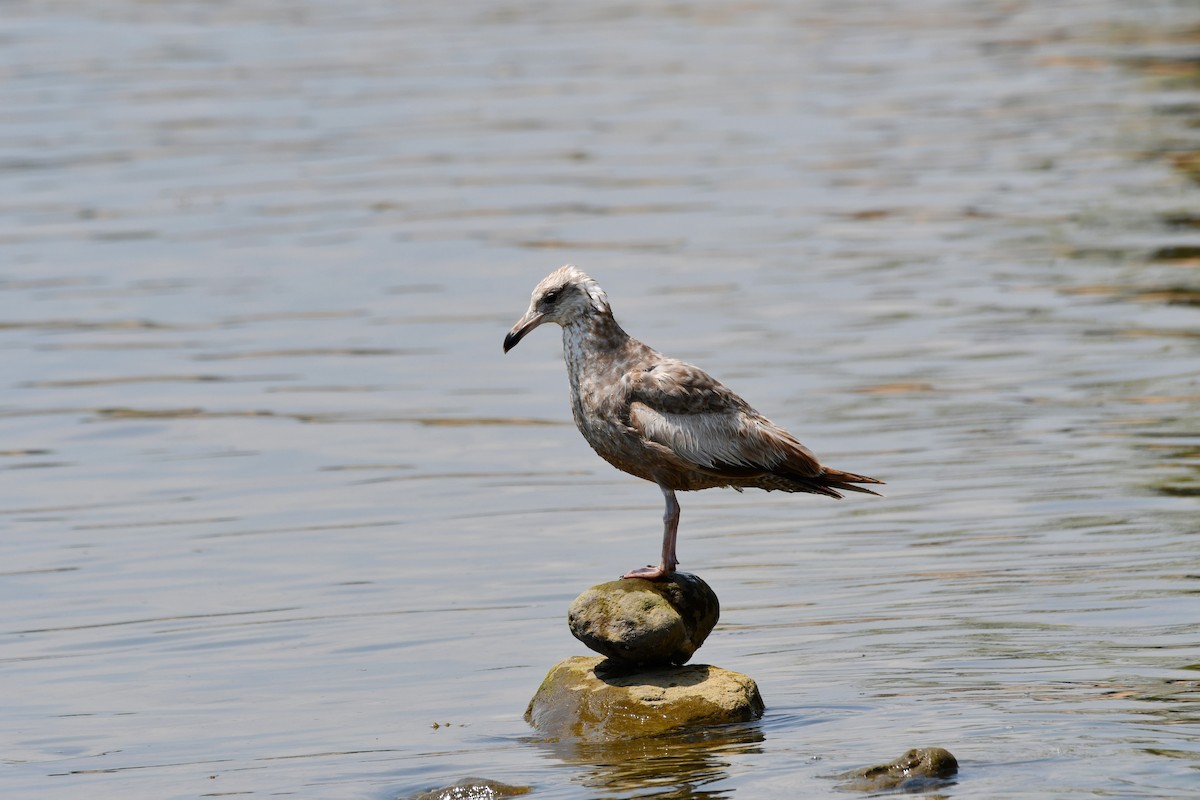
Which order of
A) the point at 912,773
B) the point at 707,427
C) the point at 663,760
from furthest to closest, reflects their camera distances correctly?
the point at 707,427 < the point at 663,760 < the point at 912,773

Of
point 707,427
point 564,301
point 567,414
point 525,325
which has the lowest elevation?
point 567,414

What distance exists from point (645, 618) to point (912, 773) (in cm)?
193

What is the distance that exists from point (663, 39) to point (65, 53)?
41.9ft

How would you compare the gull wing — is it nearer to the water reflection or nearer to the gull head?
the gull head

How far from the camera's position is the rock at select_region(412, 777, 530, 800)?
967cm

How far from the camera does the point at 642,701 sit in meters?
10.6

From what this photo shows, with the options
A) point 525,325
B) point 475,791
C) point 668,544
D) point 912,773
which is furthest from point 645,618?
point 912,773

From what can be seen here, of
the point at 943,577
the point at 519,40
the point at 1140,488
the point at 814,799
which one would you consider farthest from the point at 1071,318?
the point at 519,40

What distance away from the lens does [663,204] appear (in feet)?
91.0

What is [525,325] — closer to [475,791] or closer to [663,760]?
[663,760]

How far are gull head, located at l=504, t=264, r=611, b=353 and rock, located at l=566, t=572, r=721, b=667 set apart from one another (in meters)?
1.45

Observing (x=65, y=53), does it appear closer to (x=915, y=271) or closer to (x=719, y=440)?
(x=915, y=271)

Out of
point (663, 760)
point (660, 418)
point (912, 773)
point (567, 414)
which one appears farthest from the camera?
point (567, 414)

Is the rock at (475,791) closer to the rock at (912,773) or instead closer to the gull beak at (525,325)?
the rock at (912,773)
